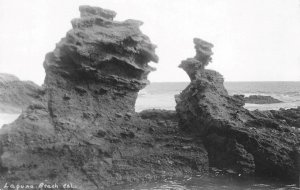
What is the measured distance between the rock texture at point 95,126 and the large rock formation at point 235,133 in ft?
1.96

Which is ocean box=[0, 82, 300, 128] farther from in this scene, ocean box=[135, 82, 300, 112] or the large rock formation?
the large rock formation

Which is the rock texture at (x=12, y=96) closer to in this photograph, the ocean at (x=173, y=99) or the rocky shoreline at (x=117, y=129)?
the ocean at (x=173, y=99)

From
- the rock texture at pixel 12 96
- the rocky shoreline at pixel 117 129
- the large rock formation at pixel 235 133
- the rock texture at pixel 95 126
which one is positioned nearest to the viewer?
the rock texture at pixel 95 126

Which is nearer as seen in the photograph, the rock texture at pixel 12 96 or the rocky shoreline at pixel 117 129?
the rocky shoreline at pixel 117 129

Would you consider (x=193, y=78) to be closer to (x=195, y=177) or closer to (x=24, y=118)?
(x=195, y=177)

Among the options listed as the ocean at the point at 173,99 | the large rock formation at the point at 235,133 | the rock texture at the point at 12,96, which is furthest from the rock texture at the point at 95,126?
the rock texture at the point at 12,96

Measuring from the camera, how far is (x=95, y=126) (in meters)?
11.3

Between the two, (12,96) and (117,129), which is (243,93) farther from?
(117,129)

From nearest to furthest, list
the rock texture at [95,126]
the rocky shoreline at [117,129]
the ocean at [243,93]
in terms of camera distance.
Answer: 1. the rock texture at [95,126]
2. the rocky shoreline at [117,129]
3. the ocean at [243,93]

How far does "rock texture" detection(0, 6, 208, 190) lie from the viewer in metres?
9.84

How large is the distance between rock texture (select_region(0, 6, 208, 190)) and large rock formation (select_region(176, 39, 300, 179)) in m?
0.60

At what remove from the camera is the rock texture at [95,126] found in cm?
984

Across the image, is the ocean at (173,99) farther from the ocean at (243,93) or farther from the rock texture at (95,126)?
the rock texture at (95,126)

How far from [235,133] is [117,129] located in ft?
13.1
